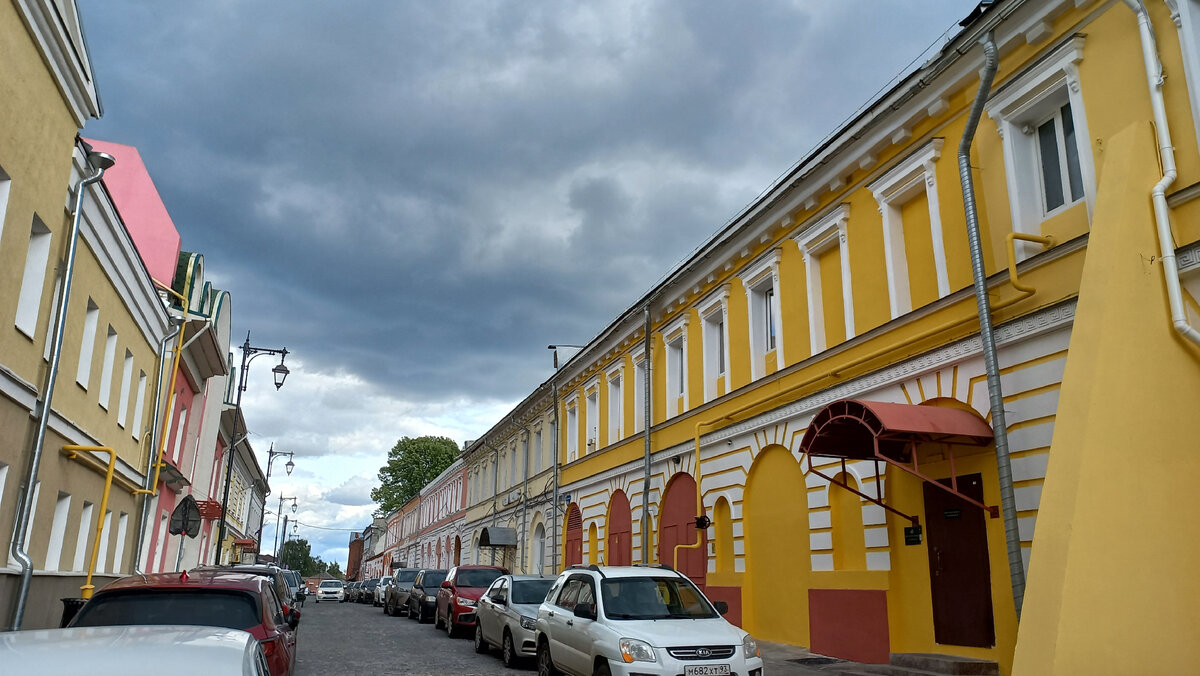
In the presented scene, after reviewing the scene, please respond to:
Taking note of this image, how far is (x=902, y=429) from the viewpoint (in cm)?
1091

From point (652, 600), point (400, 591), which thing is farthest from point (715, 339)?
point (400, 591)

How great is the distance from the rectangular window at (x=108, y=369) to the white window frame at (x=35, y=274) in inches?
178

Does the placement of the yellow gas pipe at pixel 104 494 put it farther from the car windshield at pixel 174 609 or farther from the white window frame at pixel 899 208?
the white window frame at pixel 899 208

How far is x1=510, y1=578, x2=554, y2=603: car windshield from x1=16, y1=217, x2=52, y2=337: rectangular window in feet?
29.2

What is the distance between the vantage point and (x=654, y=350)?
78.0ft

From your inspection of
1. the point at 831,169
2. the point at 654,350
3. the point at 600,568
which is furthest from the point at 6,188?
the point at 654,350

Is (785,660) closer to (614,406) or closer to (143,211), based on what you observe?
(614,406)

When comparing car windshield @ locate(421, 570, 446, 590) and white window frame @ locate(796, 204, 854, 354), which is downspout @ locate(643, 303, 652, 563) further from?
car windshield @ locate(421, 570, 446, 590)

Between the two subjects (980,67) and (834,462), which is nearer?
(980,67)

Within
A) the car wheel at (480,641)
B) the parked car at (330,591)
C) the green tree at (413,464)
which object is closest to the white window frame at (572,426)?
the car wheel at (480,641)

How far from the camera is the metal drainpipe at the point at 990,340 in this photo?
10.4m

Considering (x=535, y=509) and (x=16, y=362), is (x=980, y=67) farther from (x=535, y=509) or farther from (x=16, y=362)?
(x=535, y=509)

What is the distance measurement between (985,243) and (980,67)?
8.37 feet

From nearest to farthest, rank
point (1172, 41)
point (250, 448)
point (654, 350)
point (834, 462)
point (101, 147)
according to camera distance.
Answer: point (1172, 41) < point (834, 462) < point (101, 147) < point (654, 350) < point (250, 448)
